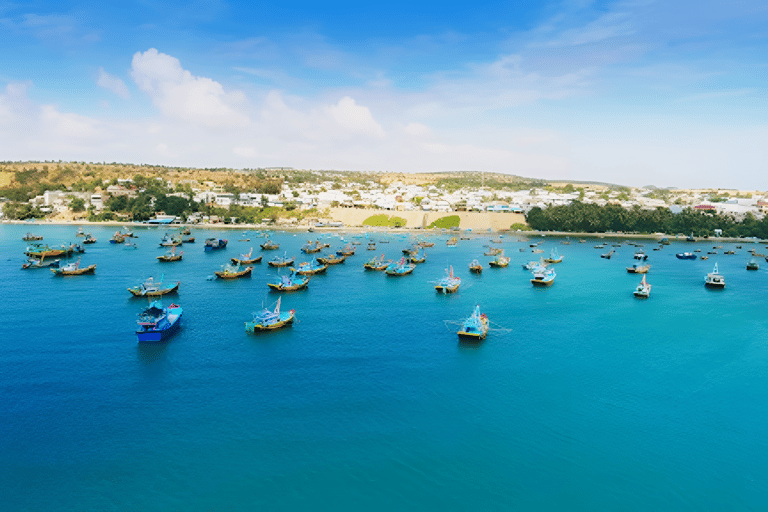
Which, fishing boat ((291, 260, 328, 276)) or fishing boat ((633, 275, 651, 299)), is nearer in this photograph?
fishing boat ((633, 275, 651, 299))

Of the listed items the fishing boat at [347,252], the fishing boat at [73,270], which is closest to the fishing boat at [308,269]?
the fishing boat at [347,252]

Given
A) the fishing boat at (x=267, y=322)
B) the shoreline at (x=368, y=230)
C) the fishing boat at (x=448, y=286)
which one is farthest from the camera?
the shoreline at (x=368, y=230)

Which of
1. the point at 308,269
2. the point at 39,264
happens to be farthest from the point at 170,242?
the point at 308,269

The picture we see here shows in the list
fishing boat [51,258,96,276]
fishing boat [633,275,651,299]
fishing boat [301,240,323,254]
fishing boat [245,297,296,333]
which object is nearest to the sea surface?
fishing boat [245,297,296,333]

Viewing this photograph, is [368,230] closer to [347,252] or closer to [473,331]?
[347,252]

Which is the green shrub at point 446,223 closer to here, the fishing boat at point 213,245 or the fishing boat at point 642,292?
the fishing boat at point 213,245

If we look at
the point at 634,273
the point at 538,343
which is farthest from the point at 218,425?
the point at 634,273

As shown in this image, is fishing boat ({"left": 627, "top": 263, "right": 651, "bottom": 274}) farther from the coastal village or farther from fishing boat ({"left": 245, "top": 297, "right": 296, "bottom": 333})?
the coastal village
